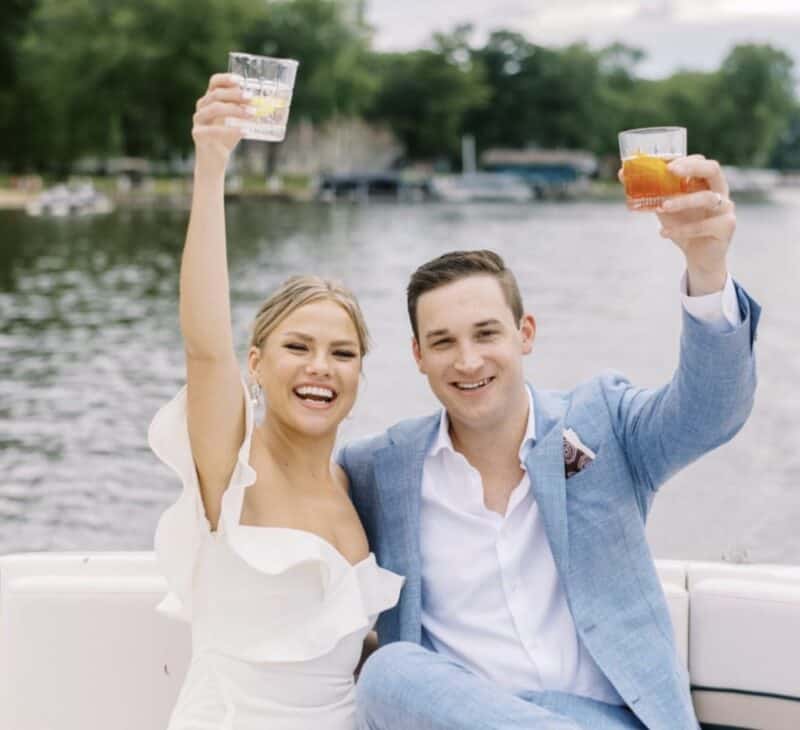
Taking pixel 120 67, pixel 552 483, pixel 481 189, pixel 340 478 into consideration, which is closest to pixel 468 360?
pixel 552 483

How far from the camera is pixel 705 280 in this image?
2188 mm

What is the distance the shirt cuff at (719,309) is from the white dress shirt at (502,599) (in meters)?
0.44

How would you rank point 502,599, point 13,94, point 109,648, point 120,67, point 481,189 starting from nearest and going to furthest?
point 502,599, point 109,648, point 120,67, point 13,94, point 481,189

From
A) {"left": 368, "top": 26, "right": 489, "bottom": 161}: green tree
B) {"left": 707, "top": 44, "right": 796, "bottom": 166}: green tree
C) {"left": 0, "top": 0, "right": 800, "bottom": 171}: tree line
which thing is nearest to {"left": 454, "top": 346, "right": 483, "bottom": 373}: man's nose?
{"left": 0, "top": 0, "right": 800, "bottom": 171}: tree line

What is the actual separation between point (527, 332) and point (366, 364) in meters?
13.4

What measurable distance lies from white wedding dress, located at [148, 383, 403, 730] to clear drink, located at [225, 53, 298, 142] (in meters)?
0.49

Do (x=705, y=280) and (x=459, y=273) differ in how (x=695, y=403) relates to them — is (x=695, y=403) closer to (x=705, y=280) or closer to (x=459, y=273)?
(x=705, y=280)

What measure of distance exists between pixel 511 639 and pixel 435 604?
163 millimetres

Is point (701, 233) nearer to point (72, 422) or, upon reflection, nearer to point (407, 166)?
point (72, 422)

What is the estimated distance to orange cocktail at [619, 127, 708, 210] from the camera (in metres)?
2.11

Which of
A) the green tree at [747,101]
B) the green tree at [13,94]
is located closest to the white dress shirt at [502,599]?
the green tree at [13,94]

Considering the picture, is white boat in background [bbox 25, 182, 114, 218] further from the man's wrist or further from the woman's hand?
the man's wrist

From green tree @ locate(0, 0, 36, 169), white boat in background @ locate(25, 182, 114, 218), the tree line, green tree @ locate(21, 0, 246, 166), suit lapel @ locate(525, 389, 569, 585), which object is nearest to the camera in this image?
suit lapel @ locate(525, 389, 569, 585)

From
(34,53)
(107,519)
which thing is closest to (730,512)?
(107,519)
